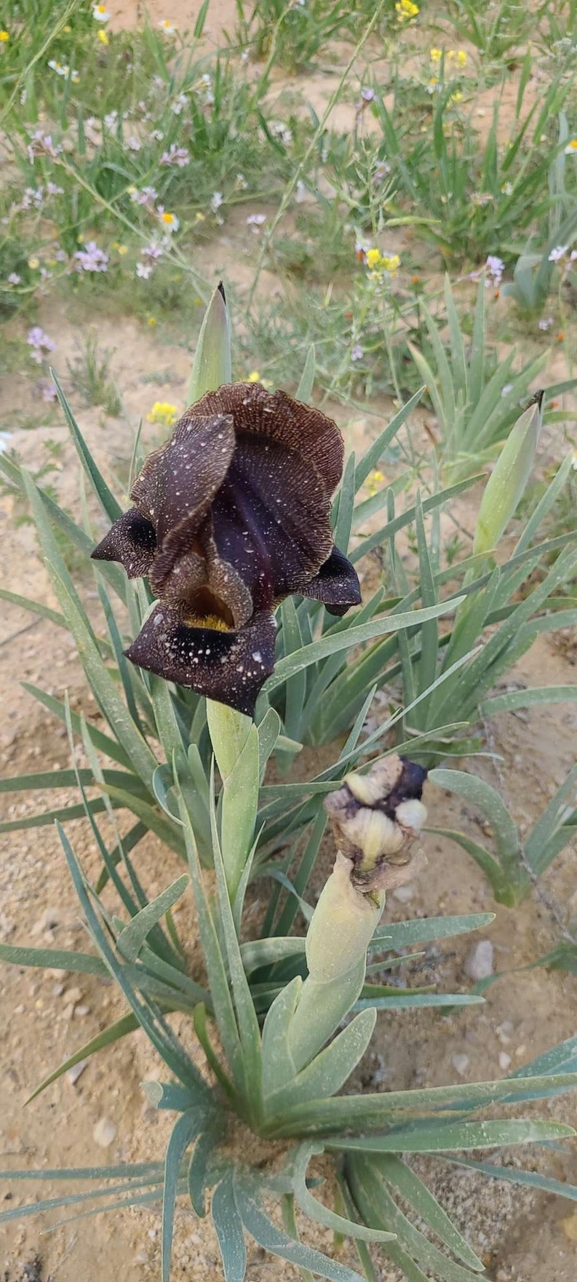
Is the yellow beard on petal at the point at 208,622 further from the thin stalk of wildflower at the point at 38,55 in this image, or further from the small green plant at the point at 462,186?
the small green plant at the point at 462,186

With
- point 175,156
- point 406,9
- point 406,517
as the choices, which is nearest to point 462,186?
point 175,156

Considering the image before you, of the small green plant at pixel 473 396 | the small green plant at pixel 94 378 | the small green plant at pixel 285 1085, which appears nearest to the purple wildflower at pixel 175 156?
the small green plant at pixel 94 378

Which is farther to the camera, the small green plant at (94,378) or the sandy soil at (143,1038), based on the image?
the small green plant at (94,378)

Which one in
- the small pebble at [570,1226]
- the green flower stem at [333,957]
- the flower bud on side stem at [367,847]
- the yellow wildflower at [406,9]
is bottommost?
Answer: the small pebble at [570,1226]

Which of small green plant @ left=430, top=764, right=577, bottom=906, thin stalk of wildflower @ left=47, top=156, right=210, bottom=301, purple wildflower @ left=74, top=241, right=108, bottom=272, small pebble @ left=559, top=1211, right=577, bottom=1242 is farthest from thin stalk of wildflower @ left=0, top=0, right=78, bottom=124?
small pebble @ left=559, top=1211, right=577, bottom=1242

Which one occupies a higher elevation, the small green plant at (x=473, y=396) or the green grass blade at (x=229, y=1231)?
the small green plant at (x=473, y=396)

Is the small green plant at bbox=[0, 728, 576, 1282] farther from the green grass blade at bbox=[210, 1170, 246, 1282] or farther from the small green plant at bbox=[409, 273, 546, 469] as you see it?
the small green plant at bbox=[409, 273, 546, 469]

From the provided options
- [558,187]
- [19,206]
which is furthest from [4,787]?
[558,187]
